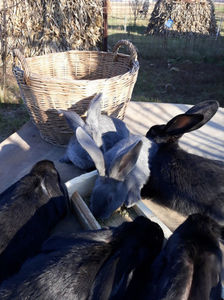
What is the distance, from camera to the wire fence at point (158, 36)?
296 inches

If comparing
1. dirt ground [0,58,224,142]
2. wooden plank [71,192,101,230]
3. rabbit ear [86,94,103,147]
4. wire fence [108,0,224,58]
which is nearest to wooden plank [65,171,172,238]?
wooden plank [71,192,101,230]

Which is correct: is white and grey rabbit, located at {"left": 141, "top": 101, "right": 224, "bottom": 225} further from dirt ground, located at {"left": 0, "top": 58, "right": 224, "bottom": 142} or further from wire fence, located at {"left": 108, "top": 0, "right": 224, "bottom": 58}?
wire fence, located at {"left": 108, "top": 0, "right": 224, "bottom": 58}

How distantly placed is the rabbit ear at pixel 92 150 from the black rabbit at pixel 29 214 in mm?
309

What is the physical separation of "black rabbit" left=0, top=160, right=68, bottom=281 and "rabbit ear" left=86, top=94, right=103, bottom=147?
0.35 m

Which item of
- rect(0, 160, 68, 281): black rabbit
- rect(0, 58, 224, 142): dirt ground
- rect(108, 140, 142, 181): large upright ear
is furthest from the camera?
rect(0, 58, 224, 142): dirt ground

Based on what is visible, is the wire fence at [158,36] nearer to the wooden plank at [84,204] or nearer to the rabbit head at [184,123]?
the rabbit head at [184,123]

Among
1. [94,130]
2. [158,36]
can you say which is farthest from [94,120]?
[158,36]

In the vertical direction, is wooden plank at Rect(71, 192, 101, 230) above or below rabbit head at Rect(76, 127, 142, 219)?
below

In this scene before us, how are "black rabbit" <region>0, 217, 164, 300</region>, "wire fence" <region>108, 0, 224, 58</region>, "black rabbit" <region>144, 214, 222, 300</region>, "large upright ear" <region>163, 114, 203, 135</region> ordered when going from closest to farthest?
1. "black rabbit" <region>144, 214, 222, 300</region>
2. "black rabbit" <region>0, 217, 164, 300</region>
3. "large upright ear" <region>163, 114, 203, 135</region>
4. "wire fence" <region>108, 0, 224, 58</region>

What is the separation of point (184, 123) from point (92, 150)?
2.05 ft

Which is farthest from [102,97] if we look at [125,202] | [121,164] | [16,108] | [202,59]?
[202,59]

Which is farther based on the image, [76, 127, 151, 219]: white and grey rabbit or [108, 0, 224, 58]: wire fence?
[108, 0, 224, 58]: wire fence

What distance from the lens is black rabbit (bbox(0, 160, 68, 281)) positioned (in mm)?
1326

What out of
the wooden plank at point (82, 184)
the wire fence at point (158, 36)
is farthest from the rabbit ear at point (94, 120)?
the wire fence at point (158, 36)
